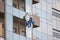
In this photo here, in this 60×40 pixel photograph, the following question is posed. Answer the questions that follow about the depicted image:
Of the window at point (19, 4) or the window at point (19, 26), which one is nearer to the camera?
the window at point (19, 26)

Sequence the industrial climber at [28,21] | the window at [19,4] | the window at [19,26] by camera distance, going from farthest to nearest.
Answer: the industrial climber at [28,21] → the window at [19,4] → the window at [19,26]

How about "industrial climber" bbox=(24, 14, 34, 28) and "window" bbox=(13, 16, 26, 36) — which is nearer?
"window" bbox=(13, 16, 26, 36)

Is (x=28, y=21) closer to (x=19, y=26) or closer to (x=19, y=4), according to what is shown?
(x=19, y=26)

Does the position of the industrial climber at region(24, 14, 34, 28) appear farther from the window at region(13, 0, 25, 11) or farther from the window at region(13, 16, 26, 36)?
the window at region(13, 0, 25, 11)

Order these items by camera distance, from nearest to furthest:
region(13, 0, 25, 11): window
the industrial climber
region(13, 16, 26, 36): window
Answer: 1. region(13, 16, 26, 36): window
2. region(13, 0, 25, 11): window
3. the industrial climber

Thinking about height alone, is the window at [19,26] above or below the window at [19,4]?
below

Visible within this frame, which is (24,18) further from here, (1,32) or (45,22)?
(45,22)

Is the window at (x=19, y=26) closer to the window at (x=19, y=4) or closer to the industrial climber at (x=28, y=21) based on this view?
the industrial climber at (x=28, y=21)

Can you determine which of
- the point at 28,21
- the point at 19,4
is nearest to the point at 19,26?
the point at 28,21

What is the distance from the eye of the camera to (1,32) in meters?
41.5

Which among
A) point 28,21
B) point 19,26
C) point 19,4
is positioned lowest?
point 19,26

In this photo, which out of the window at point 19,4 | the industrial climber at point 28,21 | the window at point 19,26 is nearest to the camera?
the window at point 19,26

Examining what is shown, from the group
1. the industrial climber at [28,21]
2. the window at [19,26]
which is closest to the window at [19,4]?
the industrial climber at [28,21]

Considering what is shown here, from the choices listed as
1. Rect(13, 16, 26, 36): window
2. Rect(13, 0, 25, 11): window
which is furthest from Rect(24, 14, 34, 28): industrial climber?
Rect(13, 0, 25, 11): window
